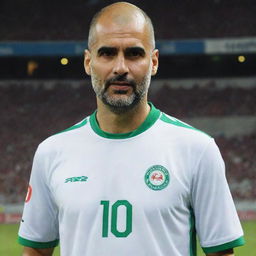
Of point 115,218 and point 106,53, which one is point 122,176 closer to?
point 115,218

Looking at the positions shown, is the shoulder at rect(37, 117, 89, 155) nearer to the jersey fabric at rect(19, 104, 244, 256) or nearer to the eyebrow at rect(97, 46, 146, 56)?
the jersey fabric at rect(19, 104, 244, 256)

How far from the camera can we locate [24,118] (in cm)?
2794

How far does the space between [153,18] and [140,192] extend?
2788cm

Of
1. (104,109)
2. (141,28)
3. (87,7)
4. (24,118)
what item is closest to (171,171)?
(104,109)

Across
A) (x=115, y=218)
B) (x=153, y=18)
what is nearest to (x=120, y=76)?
(x=115, y=218)

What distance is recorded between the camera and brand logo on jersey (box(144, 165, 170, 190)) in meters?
2.73

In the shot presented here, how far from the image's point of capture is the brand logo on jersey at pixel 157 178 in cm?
273

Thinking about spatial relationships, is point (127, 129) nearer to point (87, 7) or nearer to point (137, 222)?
point (137, 222)

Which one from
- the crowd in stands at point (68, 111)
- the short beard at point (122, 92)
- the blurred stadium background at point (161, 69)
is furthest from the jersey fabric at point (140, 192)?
the blurred stadium background at point (161, 69)

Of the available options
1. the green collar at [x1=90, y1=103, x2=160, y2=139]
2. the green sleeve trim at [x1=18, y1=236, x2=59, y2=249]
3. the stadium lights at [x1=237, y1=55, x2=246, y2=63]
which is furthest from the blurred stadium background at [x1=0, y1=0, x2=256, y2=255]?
the green collar at [x1=90, y1=103, x2=160, y2=139]

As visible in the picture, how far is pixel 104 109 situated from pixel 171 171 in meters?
0.37

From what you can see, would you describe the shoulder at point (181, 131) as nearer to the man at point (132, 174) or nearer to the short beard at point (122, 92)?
the man at point (132, 174)

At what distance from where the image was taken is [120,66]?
2660mm

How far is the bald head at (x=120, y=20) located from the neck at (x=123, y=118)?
0.78 ft
